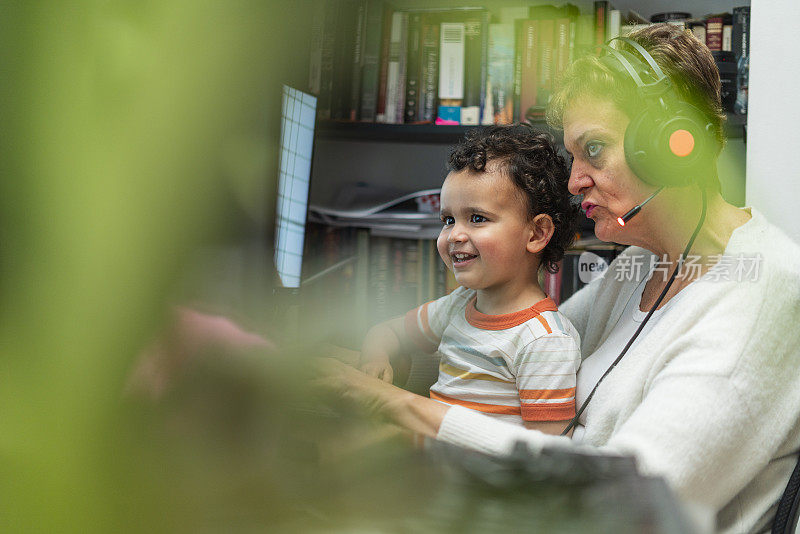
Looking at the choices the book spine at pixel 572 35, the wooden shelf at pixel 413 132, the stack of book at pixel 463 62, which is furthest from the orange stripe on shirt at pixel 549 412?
the book spine at pixel 572 35

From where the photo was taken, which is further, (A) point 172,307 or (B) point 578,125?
(B) point 578,125

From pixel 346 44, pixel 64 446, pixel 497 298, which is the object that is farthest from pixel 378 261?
pixel 64 446

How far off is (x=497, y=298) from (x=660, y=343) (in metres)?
0.35

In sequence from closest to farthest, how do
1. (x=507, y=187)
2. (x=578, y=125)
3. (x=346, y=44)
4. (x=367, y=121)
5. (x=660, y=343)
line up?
(x=346, y=44) → (x=660, y=343) → (x=578, y=125) → (x=507, y=187) → (x=367, y=121)

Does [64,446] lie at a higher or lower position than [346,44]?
lower

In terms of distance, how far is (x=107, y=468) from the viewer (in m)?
0.13

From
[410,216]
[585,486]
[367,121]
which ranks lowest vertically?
[585,486]

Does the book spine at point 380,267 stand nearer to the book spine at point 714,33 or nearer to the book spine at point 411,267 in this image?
the book spine at point 411,267

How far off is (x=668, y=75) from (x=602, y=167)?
14 centimetres

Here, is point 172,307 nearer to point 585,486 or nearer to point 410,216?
point 585,486

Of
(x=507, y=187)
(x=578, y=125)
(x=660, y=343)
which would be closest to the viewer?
(x=660, y=343)

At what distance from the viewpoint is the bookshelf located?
4.65ft

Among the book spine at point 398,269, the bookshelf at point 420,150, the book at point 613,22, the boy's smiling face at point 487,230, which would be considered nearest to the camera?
the boy's smiling face at point 487,230

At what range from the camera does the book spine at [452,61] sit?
1636mm
